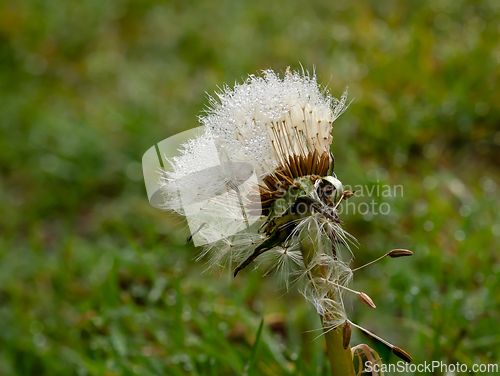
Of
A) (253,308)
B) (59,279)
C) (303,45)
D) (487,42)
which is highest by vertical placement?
(303,45)

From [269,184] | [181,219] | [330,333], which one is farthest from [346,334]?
[181,219]

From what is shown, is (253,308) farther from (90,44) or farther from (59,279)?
(90,44)

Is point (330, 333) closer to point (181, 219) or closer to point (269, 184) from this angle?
point (269, 184)

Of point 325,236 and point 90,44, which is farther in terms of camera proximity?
point 90,44

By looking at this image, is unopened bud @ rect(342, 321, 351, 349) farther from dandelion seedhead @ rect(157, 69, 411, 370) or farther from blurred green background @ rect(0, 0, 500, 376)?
blurred green background @ rect(0, 0, 500, 376)

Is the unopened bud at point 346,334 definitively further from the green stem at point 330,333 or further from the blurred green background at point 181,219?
the blurred green background at point 181,219

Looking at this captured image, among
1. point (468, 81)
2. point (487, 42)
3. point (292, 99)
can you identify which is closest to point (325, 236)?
point (292, 99)

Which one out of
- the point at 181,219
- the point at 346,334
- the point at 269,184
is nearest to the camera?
the point at 346,334
